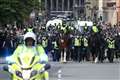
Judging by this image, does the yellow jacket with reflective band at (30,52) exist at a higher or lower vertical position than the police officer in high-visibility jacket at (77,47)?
higher

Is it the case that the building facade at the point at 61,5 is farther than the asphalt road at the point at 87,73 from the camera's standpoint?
Yes

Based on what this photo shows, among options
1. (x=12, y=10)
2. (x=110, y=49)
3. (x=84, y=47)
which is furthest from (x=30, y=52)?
(x=84, y=47)

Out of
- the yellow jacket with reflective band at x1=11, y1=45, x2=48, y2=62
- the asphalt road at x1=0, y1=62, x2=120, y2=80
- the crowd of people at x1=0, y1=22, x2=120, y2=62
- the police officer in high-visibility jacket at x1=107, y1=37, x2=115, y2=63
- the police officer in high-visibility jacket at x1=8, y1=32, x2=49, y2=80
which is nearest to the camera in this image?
the police officer in high-visibility jacket at x1=8, y1=32, x2=49, y2=80

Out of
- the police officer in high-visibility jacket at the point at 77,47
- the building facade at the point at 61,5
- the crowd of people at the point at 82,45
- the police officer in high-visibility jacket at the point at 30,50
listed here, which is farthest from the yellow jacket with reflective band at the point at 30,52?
the building facade at the point at 61,5

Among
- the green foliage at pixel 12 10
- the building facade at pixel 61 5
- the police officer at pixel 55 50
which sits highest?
the green foliage at pixel 12 10

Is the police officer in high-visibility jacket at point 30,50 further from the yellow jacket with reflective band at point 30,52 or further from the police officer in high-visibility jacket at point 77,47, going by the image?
the police officer in high-visibility jacket at point 77,47

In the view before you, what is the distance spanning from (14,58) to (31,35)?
0.59m

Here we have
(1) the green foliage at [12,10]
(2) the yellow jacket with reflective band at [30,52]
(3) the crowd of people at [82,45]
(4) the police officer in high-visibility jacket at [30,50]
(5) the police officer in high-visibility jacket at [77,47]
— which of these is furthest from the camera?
(5) the police officer in high-visibility jacket at [77,47]

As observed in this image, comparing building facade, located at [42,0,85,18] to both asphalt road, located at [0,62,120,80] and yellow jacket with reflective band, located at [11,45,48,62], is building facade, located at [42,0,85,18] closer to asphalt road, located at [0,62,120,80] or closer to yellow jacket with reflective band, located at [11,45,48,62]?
asphalt road, located at [0,62,120,80]

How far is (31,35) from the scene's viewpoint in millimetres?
10219

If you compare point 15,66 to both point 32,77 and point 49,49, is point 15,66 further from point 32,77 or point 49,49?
point 49,49

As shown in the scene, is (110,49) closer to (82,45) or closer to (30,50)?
(82,45)

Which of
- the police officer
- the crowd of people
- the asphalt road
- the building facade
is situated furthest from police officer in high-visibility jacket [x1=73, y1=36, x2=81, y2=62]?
the building facade

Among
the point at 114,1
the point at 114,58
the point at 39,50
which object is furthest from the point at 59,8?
the point at 39,50
